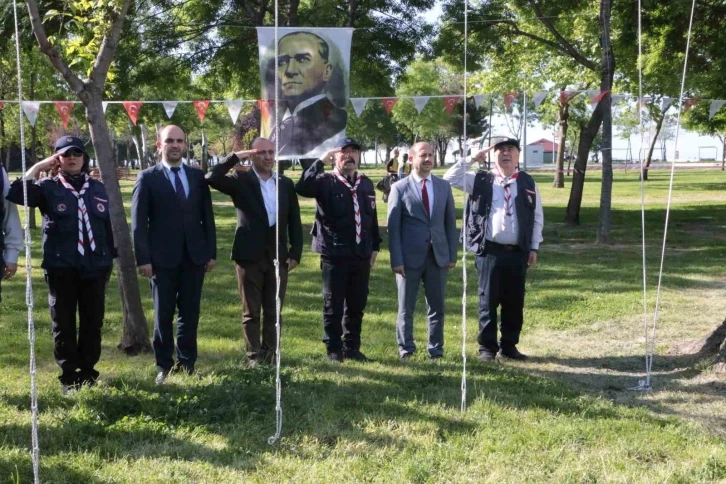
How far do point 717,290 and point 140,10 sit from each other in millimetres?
12022

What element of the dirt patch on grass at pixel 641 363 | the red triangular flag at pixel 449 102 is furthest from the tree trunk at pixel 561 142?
the dirt patch on grass at pixel 641 363

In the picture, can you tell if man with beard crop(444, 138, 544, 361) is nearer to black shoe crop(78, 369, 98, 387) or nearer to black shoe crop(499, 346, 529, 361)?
black shoe crop(499, 346, 529, 361)

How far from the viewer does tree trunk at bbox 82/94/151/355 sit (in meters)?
6.13

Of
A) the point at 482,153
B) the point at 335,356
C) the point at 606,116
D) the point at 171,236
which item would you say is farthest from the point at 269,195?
the point at 606,116

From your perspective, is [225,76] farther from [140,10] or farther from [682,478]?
[682,478]

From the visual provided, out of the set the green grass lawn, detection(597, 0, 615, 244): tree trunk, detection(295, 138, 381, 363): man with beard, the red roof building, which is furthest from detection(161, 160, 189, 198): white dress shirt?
the red roof building

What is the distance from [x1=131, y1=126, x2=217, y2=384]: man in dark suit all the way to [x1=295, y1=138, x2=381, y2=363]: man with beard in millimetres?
949

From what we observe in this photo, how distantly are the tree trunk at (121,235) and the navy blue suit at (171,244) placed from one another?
103cm

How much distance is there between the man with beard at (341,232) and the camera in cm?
585

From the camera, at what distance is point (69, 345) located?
16.6 ft

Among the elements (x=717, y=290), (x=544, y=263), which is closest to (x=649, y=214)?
(x=544, y=263)

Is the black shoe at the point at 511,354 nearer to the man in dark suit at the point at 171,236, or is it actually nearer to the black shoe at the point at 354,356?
the black shoe at the point at 354,356

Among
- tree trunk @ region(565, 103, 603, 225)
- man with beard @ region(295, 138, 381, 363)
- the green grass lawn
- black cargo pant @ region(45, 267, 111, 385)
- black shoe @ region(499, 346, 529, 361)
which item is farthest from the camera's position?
tree trunk @ region(565, 103, 603, 225)

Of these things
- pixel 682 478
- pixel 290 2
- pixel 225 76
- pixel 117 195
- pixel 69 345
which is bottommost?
pixel 682 478
